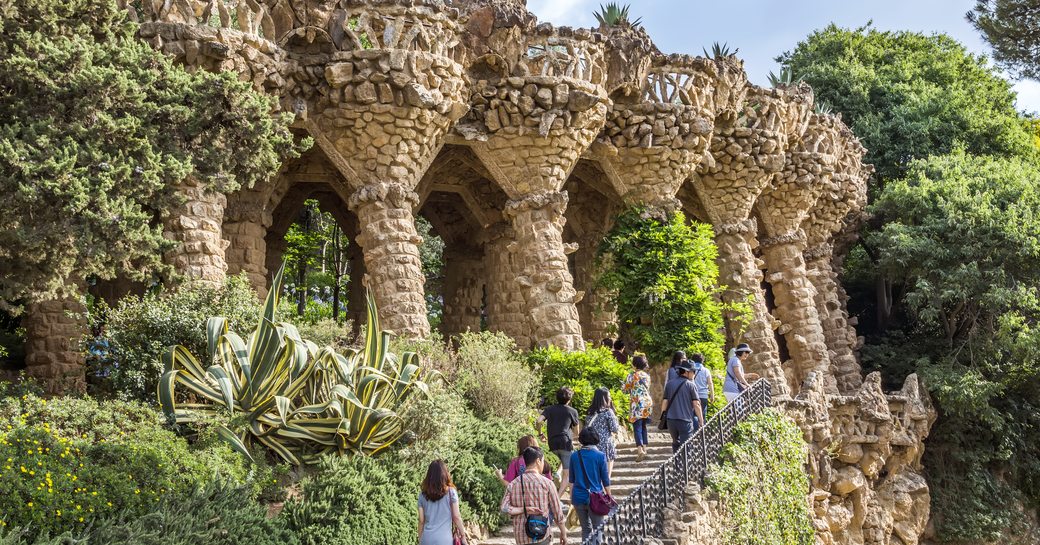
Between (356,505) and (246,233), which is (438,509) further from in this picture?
(246,233)

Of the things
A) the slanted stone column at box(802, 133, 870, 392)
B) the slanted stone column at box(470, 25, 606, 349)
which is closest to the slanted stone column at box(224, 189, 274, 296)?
the slanted stone column at box(470, 25, 606, 349)

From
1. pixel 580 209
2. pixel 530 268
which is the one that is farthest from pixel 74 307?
pixel 580 209

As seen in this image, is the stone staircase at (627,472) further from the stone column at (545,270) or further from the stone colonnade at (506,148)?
the stone colonnade at (506,148)

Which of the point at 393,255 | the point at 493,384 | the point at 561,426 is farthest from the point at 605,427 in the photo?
the point at 393,255

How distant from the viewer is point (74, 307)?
14.1 meters

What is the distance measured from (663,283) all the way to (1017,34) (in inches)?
274

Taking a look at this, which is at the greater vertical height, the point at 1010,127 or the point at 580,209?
the point at 1010,127

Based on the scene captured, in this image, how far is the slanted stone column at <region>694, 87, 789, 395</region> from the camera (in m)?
21.2

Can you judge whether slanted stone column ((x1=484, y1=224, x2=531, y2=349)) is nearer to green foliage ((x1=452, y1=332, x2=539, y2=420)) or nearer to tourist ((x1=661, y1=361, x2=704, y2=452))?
green foliage ((x1=452, y1=332, x2=539, y2=420))

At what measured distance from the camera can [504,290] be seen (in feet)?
68.2

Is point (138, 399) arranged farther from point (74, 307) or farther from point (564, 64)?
point (564, 64)

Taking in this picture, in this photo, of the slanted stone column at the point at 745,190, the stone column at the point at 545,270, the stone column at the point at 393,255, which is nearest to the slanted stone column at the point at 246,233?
the stone column at the point at 393,255

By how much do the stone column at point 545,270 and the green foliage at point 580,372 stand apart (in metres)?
0.69

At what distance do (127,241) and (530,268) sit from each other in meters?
7.57
